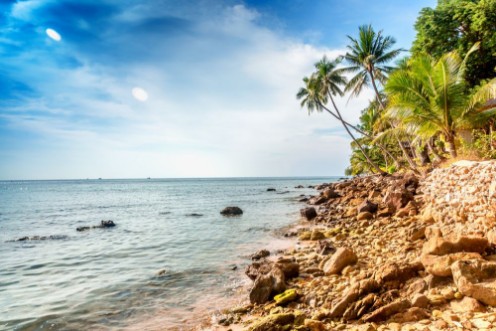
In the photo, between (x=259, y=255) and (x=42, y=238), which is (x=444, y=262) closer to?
(x=259, y=255)

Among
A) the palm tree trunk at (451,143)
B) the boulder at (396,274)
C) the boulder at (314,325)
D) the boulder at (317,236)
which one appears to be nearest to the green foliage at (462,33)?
the palm tree trunk at (451,143)

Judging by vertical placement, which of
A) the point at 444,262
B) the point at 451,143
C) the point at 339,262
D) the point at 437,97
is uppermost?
the point at 437,97

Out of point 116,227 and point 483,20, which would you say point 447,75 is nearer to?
point 483,20

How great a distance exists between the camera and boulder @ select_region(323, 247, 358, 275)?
7426 mm

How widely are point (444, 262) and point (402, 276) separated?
81 centimetres

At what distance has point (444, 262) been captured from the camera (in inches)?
205

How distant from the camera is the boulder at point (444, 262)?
5.11m

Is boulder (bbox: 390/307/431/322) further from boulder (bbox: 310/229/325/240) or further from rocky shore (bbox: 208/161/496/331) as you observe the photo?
boulder (bbox: 310/229/325/240)

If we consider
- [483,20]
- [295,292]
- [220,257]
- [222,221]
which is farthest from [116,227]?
[483,20]

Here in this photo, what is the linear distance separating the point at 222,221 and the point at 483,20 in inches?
837

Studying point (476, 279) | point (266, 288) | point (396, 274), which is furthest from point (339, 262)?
point (476, 279)

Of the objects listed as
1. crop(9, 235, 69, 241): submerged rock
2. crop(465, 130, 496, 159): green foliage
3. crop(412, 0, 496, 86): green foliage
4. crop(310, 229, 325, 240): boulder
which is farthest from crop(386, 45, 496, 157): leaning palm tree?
crop(9, 235, 69, 241): submerged rock

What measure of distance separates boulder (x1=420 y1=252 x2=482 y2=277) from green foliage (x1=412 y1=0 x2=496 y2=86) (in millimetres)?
19227

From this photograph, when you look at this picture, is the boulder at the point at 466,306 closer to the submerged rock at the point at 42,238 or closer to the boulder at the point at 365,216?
the boulder at the point at 365,216
